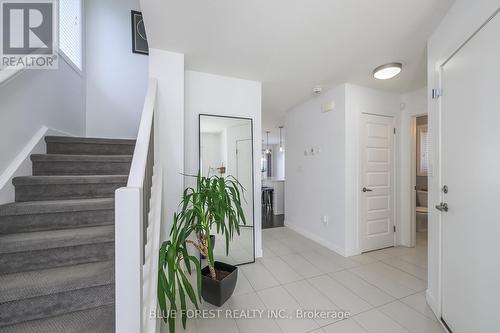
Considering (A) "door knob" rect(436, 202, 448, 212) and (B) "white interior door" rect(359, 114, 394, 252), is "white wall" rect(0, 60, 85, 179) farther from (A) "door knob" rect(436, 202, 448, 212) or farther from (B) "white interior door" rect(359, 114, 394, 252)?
(B) "white interior door" rect(359, 114, 394, 252)

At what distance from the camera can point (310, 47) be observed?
6.53ft

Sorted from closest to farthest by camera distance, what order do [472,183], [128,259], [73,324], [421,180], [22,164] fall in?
1. [128,259]
2. [73,324]
3. [472,183]
4. [22,164]
5. [421,180]

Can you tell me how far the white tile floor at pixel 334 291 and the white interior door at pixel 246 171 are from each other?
2.38 feet

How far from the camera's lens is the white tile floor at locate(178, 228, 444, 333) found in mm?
1581

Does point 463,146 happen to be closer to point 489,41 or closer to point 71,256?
point 489,41

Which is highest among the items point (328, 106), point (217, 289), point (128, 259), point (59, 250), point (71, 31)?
point (71, 31)

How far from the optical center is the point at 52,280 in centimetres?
116

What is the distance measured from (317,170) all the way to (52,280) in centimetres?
328

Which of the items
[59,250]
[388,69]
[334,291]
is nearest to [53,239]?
[59,250]

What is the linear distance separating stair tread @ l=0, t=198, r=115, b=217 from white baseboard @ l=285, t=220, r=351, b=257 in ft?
9.52

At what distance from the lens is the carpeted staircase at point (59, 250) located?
1.08 metres

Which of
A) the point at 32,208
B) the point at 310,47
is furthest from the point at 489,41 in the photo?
the point at 32,208

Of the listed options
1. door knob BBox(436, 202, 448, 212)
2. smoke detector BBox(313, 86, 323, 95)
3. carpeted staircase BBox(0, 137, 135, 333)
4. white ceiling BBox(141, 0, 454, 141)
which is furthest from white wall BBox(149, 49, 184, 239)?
door knob BBox(436, 202, 448, 212)

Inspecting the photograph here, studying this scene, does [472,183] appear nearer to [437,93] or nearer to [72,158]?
[437,93]
